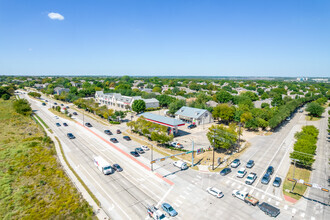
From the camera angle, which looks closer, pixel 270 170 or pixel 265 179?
pixel 265 179

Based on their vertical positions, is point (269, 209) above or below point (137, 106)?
below

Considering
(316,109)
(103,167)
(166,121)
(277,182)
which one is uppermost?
(316,109)

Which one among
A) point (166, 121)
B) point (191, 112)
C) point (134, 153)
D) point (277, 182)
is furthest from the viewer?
point (191, 112)

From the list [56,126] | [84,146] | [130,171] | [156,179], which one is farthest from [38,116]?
[156,179]

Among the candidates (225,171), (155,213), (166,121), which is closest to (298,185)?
(225,171)

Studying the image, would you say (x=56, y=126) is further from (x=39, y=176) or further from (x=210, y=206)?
(x=210, y=206)

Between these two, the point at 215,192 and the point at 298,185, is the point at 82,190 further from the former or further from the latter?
the point at 298,185
